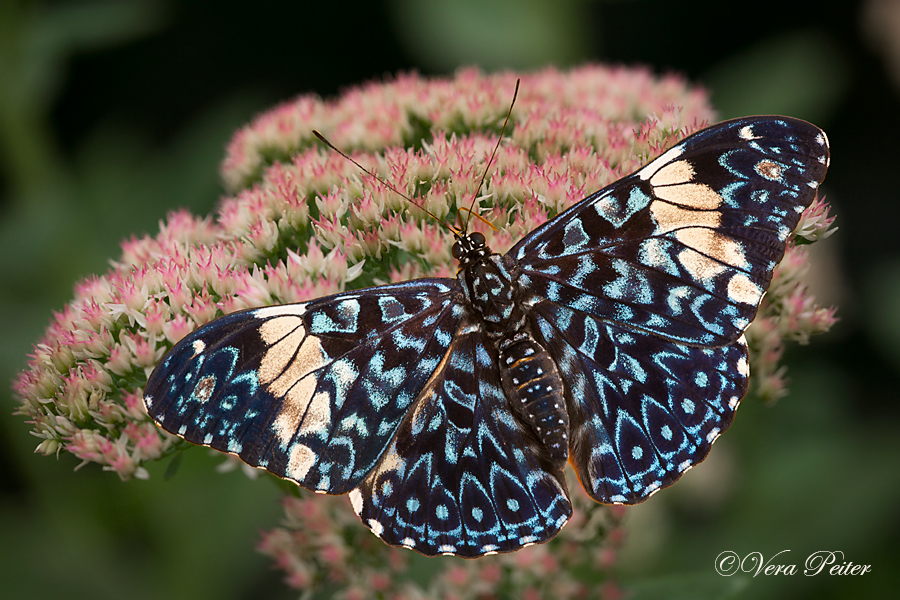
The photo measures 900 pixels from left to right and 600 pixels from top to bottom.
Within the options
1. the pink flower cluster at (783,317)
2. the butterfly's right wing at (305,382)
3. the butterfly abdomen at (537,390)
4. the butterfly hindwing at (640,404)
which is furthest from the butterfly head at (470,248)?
the pink flower cluster at (783,317)

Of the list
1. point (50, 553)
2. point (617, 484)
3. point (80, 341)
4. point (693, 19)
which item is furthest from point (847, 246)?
point (50, 553)

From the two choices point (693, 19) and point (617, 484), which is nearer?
point (617, 484)

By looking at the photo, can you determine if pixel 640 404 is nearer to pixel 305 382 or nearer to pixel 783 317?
pixel 783 317

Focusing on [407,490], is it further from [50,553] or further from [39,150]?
[39,150]

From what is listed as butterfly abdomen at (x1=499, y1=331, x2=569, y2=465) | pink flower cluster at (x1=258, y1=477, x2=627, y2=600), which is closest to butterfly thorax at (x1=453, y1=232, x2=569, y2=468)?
butterfly abdomen at (x1=499, y1=331, x2=569, y2=465)

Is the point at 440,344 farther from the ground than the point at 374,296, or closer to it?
closer to it
